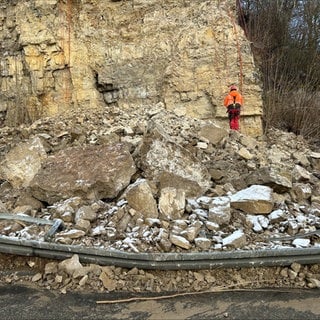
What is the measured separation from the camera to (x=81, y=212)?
363cm

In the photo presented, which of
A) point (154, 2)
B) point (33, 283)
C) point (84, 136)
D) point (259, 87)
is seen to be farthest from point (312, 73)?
point (33, 283)

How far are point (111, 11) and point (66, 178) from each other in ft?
18.0

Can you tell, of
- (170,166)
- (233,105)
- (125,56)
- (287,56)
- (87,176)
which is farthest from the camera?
(287,56)

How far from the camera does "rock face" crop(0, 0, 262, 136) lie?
25.1ft

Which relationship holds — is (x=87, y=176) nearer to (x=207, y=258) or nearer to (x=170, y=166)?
(x=170, y=166)

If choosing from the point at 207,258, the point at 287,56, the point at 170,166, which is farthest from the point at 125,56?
the point at 207,258

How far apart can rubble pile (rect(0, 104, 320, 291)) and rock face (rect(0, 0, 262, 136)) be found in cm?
223

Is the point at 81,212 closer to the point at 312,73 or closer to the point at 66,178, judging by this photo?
the point at 66,178

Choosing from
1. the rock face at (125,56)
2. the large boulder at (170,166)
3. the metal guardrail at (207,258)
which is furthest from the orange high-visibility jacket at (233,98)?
the metal guardrail at (207,258)

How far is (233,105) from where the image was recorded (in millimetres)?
7012

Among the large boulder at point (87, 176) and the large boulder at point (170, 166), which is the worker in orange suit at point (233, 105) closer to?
the large boulder at point (170, 166)

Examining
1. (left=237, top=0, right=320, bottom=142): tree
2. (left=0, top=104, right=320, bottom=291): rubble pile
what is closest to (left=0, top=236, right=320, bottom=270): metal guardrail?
(left=0, top=104, right=320, bottom=291): rubble pile

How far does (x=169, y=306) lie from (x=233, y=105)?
5.11m

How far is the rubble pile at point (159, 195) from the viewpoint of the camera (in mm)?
3330
